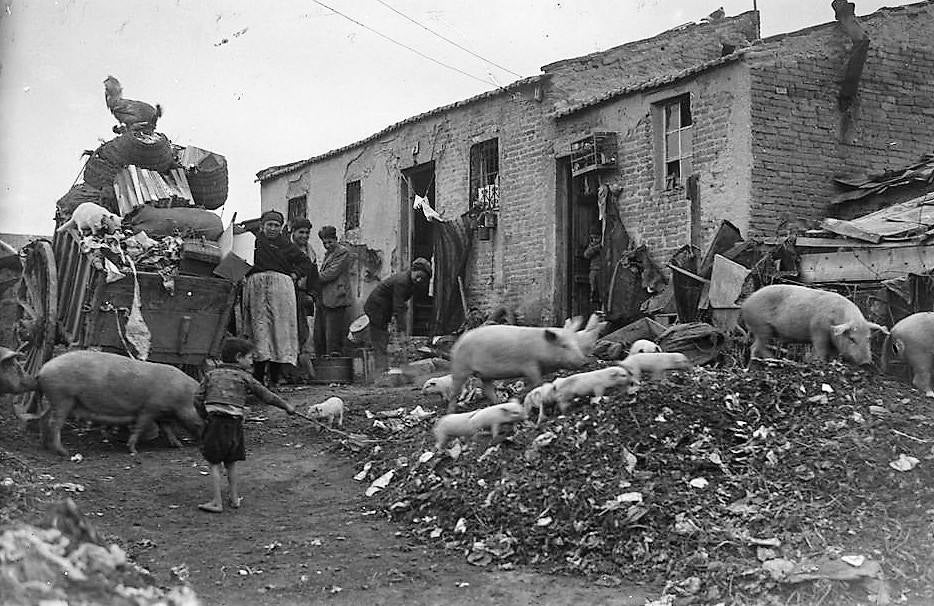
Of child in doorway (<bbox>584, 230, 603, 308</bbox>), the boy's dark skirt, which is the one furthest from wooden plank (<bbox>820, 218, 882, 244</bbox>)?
the boy's dark skirt

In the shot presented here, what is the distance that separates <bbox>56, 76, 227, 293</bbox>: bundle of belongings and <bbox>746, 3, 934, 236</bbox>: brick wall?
6.71 metres

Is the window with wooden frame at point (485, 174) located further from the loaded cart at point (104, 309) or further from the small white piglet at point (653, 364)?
the small white piglet at point (653, 364)

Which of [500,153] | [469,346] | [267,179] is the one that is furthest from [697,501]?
[267,179]

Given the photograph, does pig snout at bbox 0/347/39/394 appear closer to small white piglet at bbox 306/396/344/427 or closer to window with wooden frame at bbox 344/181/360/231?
small white piglet at bbox 306/396/344/427

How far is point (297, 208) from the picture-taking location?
21.8m

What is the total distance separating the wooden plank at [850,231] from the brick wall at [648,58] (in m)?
6.06

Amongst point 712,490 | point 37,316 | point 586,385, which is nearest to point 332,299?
point 37,316

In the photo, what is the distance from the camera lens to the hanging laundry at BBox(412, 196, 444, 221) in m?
16.7

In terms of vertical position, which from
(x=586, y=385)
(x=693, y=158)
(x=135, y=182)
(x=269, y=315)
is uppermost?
(x=693, y=158)

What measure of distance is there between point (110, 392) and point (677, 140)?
8.42 metres

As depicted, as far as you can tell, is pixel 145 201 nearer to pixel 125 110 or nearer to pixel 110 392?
pixel 125 110

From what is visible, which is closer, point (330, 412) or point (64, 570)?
point (64, 570)

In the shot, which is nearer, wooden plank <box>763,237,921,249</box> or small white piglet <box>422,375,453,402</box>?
small white piglet <box>422,375,453,402</box>

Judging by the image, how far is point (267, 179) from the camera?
23.0 metres
